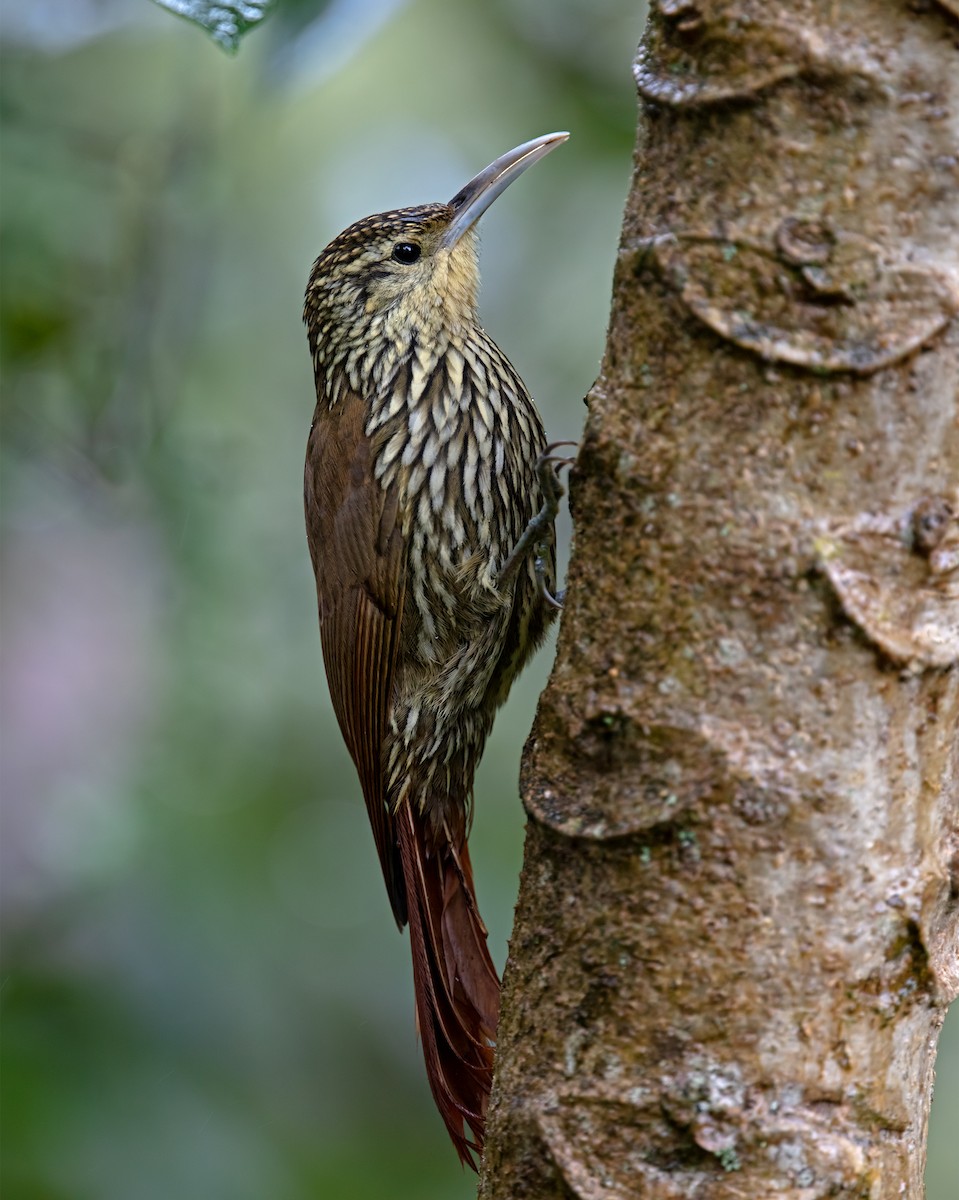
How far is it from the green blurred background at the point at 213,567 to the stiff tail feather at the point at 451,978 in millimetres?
650

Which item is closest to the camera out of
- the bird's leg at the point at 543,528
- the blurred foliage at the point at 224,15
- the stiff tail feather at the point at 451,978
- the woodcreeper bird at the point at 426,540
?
the blurred foliage at the point at 224,15

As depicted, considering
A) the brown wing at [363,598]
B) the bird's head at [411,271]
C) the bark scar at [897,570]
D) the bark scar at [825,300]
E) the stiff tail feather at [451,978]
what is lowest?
the stiff tail feather at [451,978]

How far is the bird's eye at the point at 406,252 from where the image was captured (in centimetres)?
309

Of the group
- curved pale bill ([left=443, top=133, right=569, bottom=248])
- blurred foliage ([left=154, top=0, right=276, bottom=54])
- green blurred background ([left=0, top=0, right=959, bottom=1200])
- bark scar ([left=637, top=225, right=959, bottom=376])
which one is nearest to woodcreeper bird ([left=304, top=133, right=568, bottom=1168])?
curved pale bill ([left=443, top=133, right=569, bottom=248])

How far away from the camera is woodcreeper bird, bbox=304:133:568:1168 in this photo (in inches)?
113

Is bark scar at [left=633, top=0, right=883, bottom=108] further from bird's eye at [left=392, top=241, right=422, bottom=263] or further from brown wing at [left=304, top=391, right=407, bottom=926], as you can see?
bird's eye at [left=392, top=241, right=422, bottom=263]

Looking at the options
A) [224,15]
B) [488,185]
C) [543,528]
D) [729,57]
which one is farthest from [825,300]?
[488,185]

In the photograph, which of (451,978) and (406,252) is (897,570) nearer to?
(451,978)

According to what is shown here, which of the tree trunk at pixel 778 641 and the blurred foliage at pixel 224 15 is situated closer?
the tree trunk at pixel 778 641

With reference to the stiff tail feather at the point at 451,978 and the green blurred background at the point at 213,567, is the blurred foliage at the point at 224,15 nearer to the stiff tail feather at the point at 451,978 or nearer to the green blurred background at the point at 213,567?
the green blurred background at the point at 213,567

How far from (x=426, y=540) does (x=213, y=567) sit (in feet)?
3.26

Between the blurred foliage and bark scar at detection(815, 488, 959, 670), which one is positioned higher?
the blurred foliage

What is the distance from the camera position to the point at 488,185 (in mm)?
3074

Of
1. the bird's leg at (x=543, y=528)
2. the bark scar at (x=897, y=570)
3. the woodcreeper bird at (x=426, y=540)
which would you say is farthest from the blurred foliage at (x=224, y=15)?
the woodcreeper bird at (x=426, y=540)
